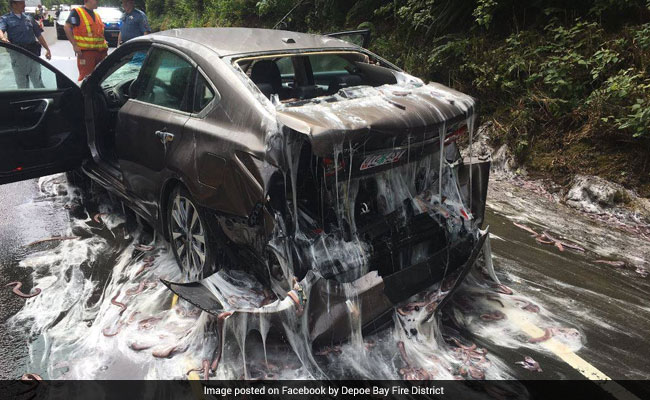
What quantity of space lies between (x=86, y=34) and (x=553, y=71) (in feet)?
23.0

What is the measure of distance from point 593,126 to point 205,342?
501cm

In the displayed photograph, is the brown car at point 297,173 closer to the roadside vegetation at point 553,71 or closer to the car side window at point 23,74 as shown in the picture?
the car side window at point 23,74

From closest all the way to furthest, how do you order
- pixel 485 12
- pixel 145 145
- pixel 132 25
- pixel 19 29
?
pixel 145 145 → pixel 485 12 → pixel 19 29 → pixel 132 25

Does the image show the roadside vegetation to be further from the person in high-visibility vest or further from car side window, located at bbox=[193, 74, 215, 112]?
the person in high-visibility vest

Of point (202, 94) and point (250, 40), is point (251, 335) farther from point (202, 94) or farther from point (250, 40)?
point (250, 40)

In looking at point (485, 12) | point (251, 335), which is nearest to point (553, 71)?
point (485, 12)

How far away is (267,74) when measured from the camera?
3879 millimetres

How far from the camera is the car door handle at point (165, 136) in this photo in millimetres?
3482

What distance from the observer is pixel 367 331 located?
3016mm

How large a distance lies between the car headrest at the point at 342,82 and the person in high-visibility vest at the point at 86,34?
5.73 metres

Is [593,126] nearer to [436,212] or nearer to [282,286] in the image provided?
[436,212]

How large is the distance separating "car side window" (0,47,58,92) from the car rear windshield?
2.13 m

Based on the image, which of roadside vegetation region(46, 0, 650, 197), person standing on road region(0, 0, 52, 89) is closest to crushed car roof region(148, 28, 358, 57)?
roadside vegetation region(46, 0, 650, 197)

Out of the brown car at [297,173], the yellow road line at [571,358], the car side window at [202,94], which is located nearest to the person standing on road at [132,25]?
the brown car at [297,173]
